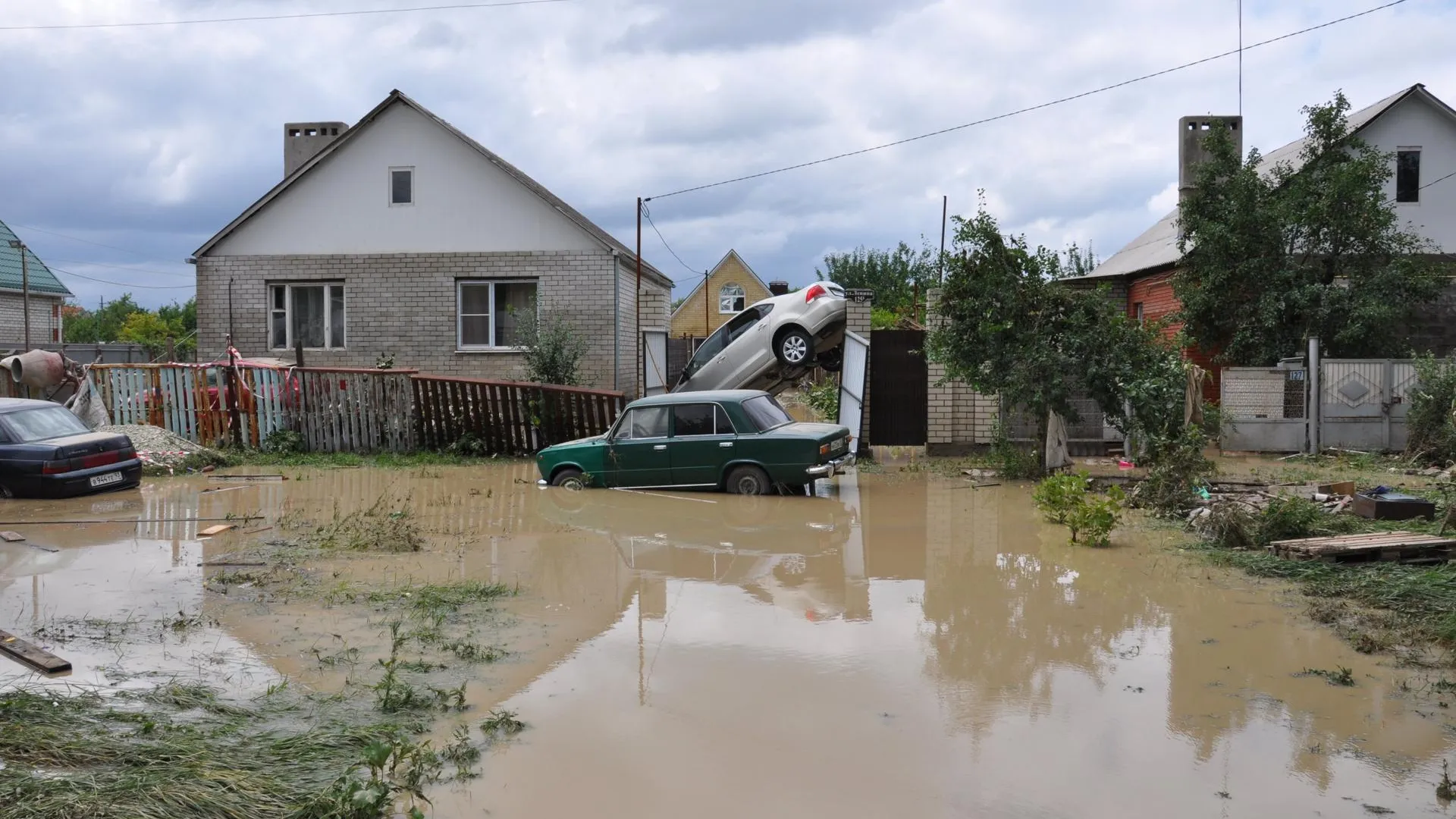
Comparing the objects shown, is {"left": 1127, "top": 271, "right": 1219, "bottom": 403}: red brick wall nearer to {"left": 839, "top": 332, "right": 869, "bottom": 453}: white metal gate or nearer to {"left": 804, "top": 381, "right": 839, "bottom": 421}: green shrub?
{"left": 804, "top": 381, "right": 839, "bottom": 421}: green shrub

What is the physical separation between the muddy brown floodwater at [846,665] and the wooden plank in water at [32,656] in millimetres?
133

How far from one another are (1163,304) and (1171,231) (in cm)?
406

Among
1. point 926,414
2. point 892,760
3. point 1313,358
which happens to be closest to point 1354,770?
point 892,760

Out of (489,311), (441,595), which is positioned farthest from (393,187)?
(441,595)

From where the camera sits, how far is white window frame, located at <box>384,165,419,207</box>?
69.5 ft

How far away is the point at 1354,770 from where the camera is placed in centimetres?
477

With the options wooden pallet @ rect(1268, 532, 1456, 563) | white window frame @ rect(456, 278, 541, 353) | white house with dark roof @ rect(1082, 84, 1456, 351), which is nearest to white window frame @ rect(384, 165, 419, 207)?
white window frame @ rect(456, 278, 541, 353)

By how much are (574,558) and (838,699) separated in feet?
14.2

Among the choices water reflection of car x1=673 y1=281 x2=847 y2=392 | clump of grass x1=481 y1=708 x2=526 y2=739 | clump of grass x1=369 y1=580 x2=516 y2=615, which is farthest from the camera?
water reflection of car x1=673 y1=281 x2=847 y2=392

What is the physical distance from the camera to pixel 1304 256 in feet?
67.2

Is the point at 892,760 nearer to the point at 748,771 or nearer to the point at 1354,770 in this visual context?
the point at 748,771

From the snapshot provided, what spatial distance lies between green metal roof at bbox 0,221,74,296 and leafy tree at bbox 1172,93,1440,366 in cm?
3359

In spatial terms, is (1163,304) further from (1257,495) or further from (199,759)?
(199,759)

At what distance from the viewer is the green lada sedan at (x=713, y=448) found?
12.8 m
